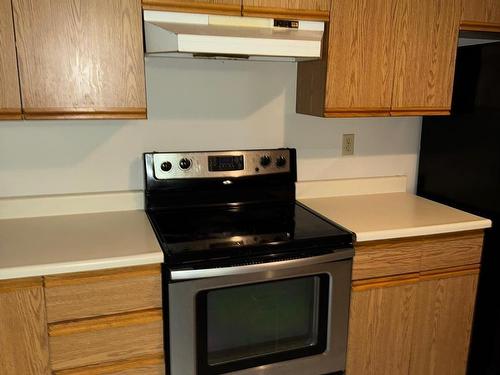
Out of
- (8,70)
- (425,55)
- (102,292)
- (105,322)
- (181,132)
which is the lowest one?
(105,322)

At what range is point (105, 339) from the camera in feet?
4.80

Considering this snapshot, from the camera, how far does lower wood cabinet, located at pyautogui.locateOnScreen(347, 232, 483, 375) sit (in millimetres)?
1775

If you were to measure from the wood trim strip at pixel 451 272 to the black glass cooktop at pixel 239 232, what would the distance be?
0.44m

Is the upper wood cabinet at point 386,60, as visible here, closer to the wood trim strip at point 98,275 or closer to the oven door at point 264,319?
the oven door at point 264,319

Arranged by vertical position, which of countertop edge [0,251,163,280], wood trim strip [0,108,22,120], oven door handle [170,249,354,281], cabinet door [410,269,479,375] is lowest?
cabinet door [410,269,479,375]

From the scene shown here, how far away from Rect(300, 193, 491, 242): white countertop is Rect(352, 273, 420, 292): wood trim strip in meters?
0.18

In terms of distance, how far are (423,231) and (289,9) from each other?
995 millimetres

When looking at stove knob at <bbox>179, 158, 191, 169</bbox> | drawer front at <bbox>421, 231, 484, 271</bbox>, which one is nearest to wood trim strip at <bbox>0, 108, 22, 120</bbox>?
stove knob at <bbox>179, 158, 191, 169</bbox>

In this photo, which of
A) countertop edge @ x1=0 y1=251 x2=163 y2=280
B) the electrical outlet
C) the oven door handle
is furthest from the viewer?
the electrical outlet

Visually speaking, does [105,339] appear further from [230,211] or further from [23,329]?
[230,211]

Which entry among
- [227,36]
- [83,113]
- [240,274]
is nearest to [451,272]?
[240,274]

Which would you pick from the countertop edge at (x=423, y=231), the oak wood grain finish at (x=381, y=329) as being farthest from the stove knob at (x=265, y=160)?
the oak wood grain finish at (x=381, y=329)

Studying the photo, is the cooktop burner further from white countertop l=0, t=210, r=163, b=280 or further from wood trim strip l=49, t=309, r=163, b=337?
wood trim strip l=49, t=309, r=163, b=337

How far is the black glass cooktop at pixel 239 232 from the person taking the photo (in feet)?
4.94
